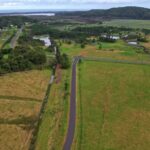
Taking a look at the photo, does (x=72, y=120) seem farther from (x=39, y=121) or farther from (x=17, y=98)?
(x=17, y=98)

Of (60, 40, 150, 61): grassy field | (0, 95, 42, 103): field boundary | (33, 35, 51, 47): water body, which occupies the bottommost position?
(33, 35, 51, 47): water body

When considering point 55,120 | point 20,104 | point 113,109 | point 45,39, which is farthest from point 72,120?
point 45,39

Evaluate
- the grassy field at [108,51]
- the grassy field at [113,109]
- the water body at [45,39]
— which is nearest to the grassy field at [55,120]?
the grassy field at [113,109]

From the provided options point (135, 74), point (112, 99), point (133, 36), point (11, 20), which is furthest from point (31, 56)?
point (11, 20)

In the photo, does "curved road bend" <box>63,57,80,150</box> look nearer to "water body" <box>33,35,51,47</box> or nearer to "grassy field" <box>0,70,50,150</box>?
"grassy field" <box>0,70,50,150</box>

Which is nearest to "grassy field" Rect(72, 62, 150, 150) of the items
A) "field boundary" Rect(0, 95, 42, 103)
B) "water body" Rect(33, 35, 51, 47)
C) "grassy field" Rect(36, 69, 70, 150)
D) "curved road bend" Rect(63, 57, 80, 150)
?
"curved road bend" Rect(63, 57, 80, 150)

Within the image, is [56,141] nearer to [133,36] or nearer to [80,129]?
[80,129]
